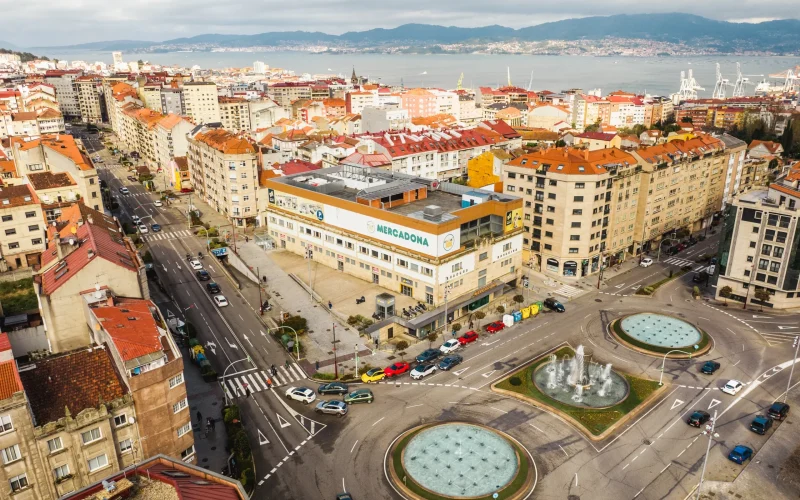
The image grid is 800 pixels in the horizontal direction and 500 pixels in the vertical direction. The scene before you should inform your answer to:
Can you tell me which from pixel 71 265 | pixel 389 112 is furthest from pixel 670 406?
pixel 389 112

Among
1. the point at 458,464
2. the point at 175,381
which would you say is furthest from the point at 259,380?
the point at 458,464

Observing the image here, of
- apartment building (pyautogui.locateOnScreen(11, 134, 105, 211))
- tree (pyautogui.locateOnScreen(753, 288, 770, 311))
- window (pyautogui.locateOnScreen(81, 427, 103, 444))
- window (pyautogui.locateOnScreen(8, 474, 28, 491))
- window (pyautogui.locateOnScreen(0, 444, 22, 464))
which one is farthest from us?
apartment building (pyautogui.locateOnScreen(11, 134, 105, 211))

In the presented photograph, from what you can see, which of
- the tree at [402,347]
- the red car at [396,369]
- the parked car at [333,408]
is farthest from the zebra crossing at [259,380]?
the tree at [402,347]

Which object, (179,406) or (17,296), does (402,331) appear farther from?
(17,296)

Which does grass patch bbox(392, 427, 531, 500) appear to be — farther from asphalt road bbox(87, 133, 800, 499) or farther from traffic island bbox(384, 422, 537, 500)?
asphalt road bbox(87, 133, 800, 499)

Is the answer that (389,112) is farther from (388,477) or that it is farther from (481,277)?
(388,477)

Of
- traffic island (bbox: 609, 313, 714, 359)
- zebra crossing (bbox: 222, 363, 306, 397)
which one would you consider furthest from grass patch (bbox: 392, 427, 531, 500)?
traffic island (bbox: 609, 313, 714, 359)

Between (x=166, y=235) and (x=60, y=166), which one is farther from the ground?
(x=60, y=166)
